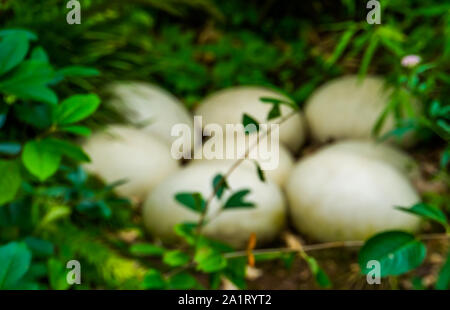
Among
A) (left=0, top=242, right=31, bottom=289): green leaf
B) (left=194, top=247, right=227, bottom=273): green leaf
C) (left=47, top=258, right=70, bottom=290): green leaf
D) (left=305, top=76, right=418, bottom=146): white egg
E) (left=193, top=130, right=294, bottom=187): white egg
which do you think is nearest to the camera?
(left=0, top=242, right=31, bottom=289): green leaf

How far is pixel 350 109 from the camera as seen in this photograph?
8.54 ft

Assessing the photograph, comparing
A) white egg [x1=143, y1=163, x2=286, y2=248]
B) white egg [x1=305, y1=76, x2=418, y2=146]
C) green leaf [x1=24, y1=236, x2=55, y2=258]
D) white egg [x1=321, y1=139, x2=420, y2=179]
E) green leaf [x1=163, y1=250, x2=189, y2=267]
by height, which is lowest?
green leaf [x1=163, y1=250, x2=189, y2=267]

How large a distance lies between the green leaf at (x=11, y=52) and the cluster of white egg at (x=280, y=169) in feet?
4.16

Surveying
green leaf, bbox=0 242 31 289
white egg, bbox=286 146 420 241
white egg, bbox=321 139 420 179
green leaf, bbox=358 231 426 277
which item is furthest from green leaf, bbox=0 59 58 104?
white egg, bbox=321 139 420 179

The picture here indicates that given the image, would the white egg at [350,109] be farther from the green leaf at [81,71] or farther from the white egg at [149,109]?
the green leaf at [81,71]

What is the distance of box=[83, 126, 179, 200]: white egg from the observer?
2.26m

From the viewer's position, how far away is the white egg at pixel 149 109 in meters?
2.55

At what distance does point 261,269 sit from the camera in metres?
2.07

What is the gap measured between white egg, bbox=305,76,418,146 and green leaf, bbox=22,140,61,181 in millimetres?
1932

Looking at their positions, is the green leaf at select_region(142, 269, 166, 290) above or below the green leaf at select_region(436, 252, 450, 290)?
above

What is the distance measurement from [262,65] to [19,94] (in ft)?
8.57

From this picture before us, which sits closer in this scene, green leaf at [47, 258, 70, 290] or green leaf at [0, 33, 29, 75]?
green leaf at [0, 33, 29, 75]

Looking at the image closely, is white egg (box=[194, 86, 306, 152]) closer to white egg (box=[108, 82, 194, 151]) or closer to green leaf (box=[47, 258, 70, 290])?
white egg (box=[108, 82, 194, 151])

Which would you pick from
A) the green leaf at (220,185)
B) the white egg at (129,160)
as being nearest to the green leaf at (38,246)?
the green leaf at (220,185)
